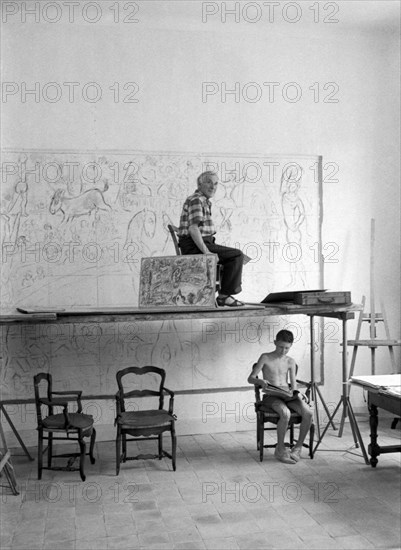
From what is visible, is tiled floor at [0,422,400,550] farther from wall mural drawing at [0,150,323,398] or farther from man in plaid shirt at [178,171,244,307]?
man in plaid shirt at [178,171,244,307]

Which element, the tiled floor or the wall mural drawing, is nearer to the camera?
the tiled floor

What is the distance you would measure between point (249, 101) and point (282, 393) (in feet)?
12.5

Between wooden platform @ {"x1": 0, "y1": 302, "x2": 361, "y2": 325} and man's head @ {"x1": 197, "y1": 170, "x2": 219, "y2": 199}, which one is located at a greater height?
man's head @ {"x1": 197, "y1": 170, "x2": 219, "y2": 199}

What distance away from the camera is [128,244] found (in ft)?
28.0

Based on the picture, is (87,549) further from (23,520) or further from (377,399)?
(377,399)

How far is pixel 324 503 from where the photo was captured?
19.8ft

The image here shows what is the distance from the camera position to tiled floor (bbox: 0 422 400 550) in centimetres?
530

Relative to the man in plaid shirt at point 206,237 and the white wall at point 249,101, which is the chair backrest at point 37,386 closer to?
the man in plaid shirt at point 206,237

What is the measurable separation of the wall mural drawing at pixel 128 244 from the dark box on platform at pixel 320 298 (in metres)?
1.57

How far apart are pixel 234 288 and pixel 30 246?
2607 millimetres

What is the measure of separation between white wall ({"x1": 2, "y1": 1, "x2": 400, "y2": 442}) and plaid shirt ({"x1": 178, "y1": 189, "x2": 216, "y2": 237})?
61.5 inches

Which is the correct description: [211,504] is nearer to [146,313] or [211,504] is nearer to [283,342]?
[146,313]

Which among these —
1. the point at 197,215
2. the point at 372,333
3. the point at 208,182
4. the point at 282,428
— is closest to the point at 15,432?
the point at 282,428

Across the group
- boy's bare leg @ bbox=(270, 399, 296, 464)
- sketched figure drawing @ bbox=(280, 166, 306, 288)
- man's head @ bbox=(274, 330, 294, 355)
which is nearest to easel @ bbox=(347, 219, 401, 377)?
sketched figure drawing @ bbox=(280, 166, 306, 288)
